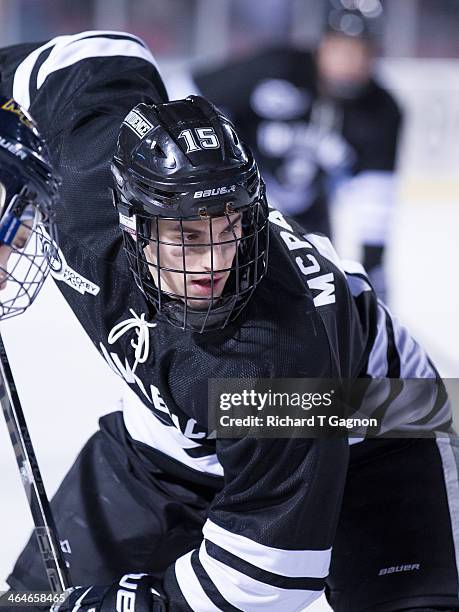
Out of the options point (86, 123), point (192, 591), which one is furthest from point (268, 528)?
point (86, 123)

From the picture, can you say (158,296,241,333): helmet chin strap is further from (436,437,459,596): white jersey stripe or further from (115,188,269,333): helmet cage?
(436,437,459,596): white jersey stripe

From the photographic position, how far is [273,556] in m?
1.58

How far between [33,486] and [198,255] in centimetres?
54

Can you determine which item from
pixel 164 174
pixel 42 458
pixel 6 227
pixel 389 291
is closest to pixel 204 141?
pixel 164 174

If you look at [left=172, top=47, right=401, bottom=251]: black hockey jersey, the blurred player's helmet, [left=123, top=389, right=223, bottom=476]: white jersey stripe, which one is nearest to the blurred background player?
[left=172, top=47, right=401, bottom=251]: black hockey jersey

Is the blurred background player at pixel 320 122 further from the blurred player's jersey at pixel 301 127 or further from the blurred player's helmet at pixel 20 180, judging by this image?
the blurred player's helmet at pixel 20 180

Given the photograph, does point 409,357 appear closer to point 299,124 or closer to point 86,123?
point 86,123

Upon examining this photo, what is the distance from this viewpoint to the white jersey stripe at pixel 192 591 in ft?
5.34

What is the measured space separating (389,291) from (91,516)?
A: 2340 mm

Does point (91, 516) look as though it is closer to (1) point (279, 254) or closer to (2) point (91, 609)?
(2) point (91, 609)

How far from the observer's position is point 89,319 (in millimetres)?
1770

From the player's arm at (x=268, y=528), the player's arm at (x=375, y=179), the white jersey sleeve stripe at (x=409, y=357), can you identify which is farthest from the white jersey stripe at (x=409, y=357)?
the player's arm at (x=375, y=179)

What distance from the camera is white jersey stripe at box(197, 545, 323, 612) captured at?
1.60 metres

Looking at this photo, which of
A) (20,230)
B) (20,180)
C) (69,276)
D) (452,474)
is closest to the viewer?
(20,180)
